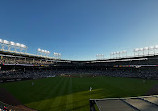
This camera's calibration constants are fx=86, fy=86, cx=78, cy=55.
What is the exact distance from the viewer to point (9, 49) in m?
50.4

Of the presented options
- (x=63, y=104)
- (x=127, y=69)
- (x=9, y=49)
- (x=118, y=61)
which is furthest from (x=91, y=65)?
(x=63, y=104)

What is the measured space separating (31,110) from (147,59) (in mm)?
72441

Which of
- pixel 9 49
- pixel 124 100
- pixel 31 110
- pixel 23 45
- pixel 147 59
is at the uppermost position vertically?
pixel 23 45

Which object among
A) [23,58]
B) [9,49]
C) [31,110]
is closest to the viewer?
[31,110]

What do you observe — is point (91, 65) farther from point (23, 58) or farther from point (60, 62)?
point (23, 58)

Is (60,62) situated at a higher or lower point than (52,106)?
higher

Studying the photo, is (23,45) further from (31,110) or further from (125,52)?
(125,52)

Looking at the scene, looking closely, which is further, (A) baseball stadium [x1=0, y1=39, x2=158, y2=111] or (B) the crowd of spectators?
(B) the crowd of spectators

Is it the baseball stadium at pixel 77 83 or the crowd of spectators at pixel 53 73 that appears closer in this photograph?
the baseball stadium at pixel 77 83

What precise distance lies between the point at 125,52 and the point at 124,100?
7732cm

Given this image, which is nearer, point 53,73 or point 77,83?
point 77,83

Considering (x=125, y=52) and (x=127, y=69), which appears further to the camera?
(x=125, y=52)

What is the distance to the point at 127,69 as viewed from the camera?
6631 cm

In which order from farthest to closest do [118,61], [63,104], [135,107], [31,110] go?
[118,61] < [63,104] < [31,110] < [135,107]
